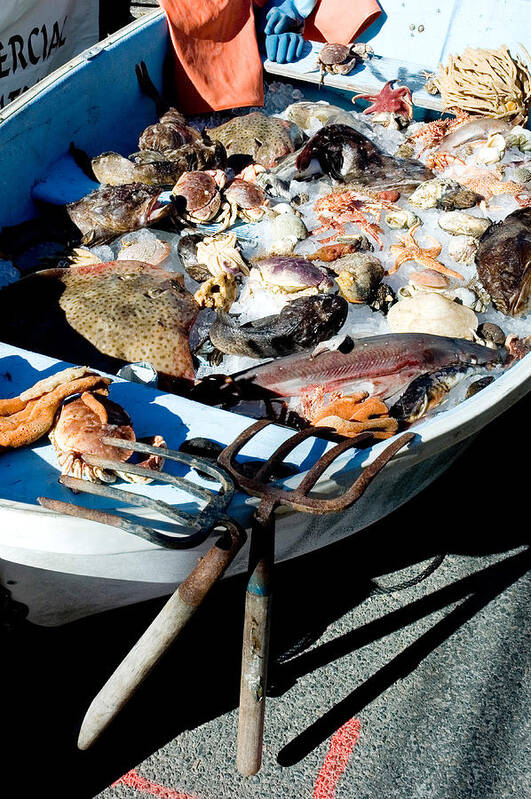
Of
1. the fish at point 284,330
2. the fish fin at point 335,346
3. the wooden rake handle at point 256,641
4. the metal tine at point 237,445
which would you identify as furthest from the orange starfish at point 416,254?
the wooden rake handle at point 256,641

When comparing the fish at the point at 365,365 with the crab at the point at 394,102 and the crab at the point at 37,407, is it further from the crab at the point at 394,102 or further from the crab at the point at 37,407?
the crab at the point at 394,102

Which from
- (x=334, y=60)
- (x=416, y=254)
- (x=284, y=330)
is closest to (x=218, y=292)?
(x=284, y=330)

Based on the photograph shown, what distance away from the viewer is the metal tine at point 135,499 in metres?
1.53

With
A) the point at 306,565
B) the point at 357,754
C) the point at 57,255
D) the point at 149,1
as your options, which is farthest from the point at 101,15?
the point at 357,754

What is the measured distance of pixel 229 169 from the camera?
4148 mm

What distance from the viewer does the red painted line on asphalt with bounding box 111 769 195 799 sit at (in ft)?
7.00

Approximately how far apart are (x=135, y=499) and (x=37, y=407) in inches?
19.2

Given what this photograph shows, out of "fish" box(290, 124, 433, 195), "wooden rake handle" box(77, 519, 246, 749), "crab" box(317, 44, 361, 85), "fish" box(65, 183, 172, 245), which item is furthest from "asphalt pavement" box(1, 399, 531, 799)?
"crab" box(317, 44, 361, 85)

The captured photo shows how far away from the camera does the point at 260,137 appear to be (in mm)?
4320

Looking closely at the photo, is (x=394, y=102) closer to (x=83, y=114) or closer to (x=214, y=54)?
(x=214, y=54)

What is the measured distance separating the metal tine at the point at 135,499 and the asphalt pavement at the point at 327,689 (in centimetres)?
68

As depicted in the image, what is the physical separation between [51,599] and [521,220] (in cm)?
297

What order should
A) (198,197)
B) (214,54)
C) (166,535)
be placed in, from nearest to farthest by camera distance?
(166,535)
(198,197)
(214,54)

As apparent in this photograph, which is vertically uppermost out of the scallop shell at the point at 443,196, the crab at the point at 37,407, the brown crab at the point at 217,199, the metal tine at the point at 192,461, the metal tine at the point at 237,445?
the crab at the point at 37,407
